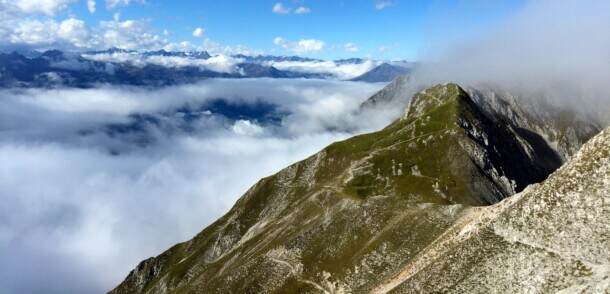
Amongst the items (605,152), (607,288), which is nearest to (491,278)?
(607,288)

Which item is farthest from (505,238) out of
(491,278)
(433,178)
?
(433,178)

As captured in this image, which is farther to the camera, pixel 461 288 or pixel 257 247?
pixel 257 247

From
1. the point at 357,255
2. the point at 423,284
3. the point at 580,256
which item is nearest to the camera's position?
the point at 580,256

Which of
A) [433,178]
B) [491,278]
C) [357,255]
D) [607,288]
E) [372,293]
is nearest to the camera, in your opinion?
[607,288]

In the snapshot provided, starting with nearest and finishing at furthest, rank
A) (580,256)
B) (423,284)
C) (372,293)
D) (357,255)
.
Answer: (580,256) → (423,284) → (372,293) → (357,255)

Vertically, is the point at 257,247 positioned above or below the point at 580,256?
above

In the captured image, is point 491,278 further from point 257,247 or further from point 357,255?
point 257,247

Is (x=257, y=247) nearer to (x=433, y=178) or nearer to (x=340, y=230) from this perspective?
(x=340, y=230)
